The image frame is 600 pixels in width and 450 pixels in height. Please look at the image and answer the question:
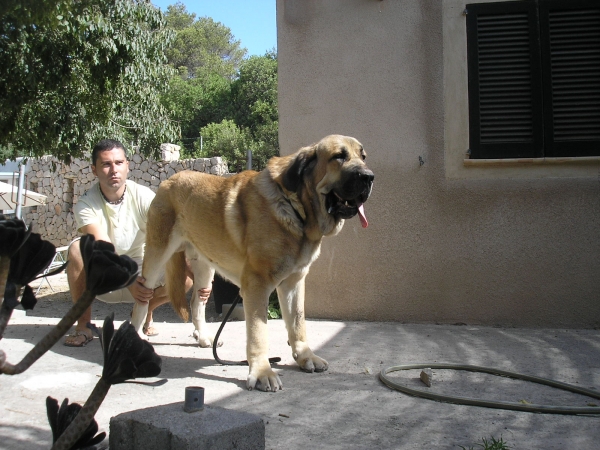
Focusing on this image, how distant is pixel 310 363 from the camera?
4133 mm

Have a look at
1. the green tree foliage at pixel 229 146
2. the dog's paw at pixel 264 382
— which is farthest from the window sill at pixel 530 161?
the green tree foliage at pixel 229 146

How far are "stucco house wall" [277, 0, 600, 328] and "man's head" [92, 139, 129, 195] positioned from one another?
1.92 m

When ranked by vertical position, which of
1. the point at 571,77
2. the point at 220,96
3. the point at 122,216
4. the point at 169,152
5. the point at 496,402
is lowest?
the point at 496,402

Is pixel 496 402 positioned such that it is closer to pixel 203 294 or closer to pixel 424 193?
pixel 203 294

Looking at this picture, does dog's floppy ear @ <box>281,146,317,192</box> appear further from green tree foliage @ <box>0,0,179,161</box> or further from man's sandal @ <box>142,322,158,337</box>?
man's sandal @ <box>142,322,158,337</box>

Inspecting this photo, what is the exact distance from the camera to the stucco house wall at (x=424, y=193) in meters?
5.72

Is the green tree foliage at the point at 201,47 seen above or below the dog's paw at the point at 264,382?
above

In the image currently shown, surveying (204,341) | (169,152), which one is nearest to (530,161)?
(204,341)

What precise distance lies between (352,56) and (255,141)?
23.3 metres

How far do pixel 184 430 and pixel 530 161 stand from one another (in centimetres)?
484

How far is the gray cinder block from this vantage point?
6.88 ft

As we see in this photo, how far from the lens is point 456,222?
19.3ft

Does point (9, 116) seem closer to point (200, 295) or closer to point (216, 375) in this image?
point (216, 375)

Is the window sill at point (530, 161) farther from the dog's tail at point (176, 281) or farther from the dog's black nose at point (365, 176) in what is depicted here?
the dog's tail at point (176, 281)
